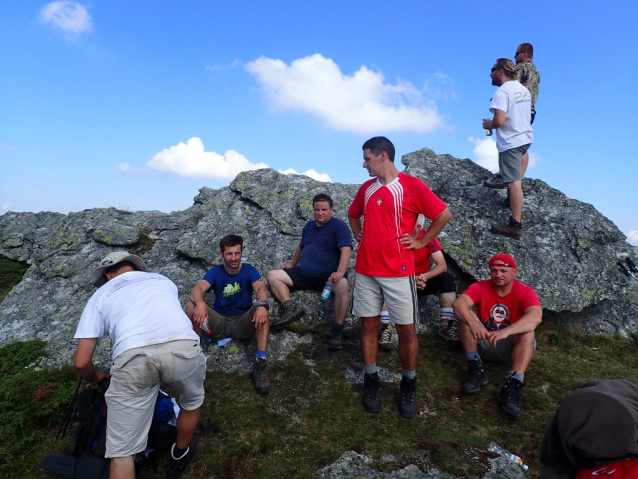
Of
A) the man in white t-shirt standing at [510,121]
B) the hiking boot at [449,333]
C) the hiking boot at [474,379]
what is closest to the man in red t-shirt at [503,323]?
the hiking boot at [474,379]

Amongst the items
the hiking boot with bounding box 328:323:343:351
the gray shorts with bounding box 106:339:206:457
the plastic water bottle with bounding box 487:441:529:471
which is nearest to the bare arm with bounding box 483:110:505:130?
the hiking boot with bounding box 328:323:343:351

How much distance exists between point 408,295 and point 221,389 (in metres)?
3.08

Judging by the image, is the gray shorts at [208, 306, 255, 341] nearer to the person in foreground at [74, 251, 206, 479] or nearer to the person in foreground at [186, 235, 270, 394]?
the person in foreground at [186, 235, 270, 394]

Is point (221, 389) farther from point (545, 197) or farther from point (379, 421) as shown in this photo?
point (545, 197)

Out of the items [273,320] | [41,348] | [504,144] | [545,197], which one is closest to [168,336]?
[273,320]

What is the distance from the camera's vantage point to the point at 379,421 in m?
4.87

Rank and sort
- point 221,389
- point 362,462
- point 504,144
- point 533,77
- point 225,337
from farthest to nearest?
point 533,77 → point 504,144 → point 225,337 → point 221,389 → point 362,462

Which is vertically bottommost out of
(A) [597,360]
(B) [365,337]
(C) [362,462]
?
A: (C) [362,462]

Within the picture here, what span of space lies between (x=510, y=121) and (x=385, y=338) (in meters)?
4.95

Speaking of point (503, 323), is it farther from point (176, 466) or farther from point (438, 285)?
point (176, 466)

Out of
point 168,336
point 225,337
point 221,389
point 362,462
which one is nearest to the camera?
point 168,336

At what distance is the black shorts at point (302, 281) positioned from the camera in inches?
283

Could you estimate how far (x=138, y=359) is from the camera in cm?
358

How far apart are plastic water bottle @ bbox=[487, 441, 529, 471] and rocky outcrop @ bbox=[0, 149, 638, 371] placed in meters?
3.05
